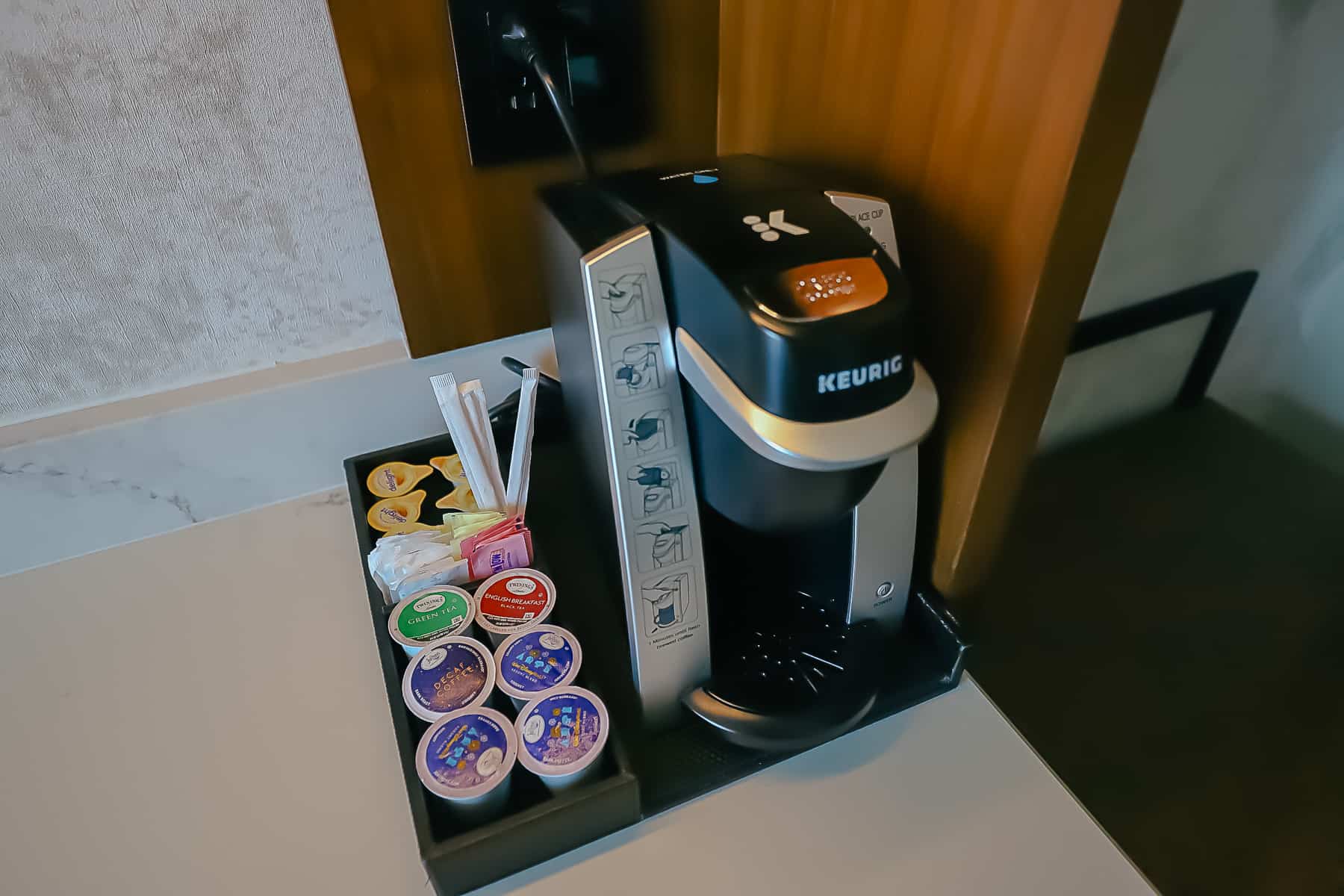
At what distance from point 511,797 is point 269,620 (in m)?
0.30

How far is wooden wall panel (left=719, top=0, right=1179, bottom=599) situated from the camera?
41 cm

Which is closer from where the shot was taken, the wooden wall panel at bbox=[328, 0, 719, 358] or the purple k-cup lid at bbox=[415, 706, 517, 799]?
the purple k-cup lid at bbox=[415, 706, 517, 799]

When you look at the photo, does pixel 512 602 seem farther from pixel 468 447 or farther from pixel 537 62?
pixel 537 62

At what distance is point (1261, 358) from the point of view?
0.76m

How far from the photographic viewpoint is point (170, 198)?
66cm

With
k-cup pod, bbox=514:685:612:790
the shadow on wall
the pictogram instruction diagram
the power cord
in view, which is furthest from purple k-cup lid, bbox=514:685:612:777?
the shadow on wall

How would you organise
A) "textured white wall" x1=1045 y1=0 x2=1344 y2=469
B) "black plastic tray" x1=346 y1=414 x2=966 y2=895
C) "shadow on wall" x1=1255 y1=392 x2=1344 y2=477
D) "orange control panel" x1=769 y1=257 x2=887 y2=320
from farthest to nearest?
"shadow on wall" x1=1255 y1=392 x2=1344 y2=477 < "textured white wall" x1=1045 y1=0 x2=1344 y2=469 < "black plastic tray" x1=346 y1=414 x2=966 y2=895 < "orange control panel" x1=769 y1=257 x2=887 y2=320

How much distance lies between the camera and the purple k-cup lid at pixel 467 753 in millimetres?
491

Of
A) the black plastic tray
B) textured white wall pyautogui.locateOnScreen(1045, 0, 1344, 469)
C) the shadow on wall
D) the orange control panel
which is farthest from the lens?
the shadow on wall

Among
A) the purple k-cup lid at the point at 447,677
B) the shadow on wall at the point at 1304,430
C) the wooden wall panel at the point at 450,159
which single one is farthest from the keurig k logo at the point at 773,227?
the shadow on wall at the point at 1304,430

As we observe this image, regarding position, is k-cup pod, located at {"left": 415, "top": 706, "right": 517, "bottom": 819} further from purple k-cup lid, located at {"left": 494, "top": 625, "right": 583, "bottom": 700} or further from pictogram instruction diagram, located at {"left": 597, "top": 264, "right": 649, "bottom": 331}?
pictogram instruction diagram, located at {"left": 597, "top": 264, "right": 649, "bottom": 331}

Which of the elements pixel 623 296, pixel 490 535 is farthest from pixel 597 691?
pixel 623 296

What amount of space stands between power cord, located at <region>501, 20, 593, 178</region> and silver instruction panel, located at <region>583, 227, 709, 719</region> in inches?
9.9

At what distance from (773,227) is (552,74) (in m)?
0.33
